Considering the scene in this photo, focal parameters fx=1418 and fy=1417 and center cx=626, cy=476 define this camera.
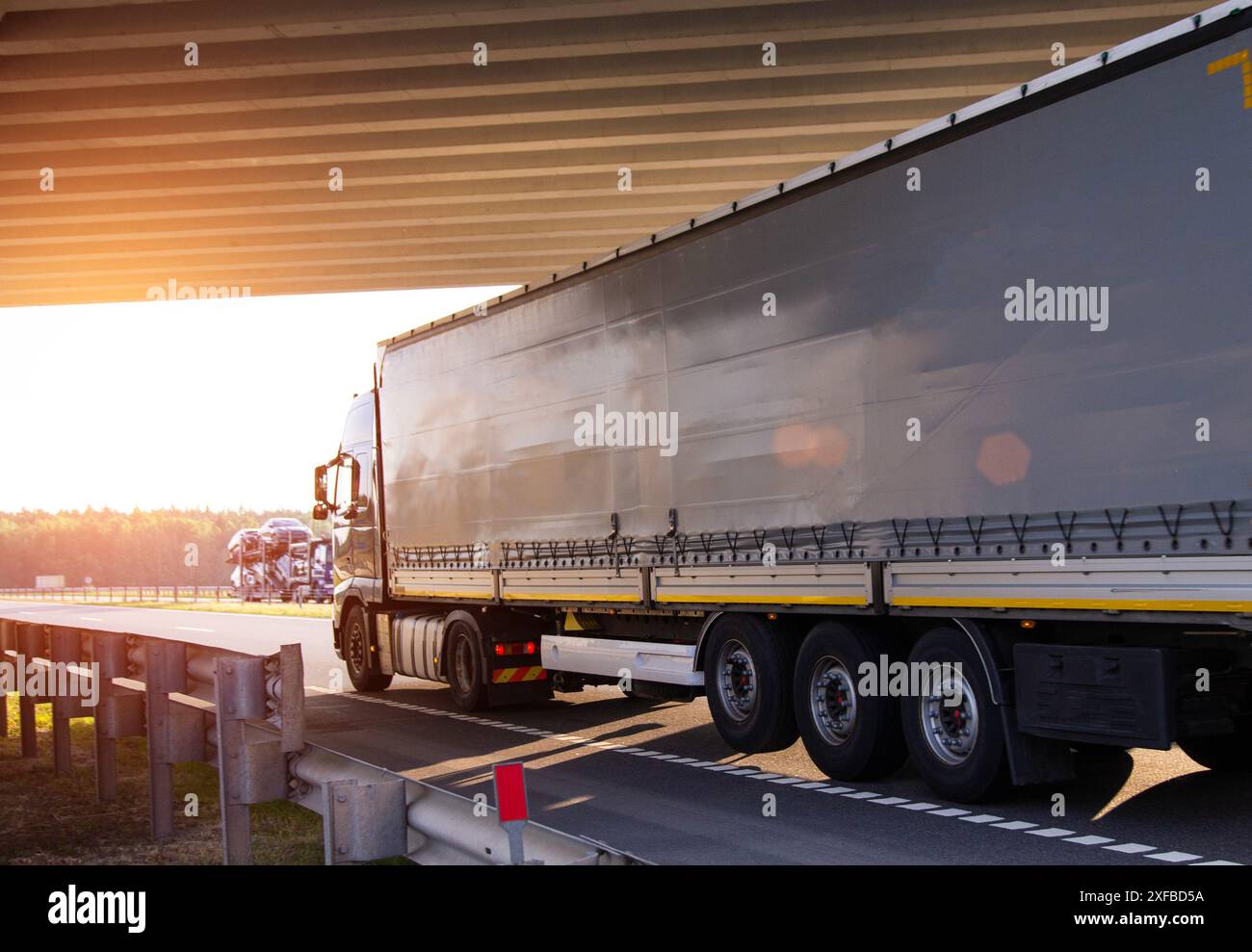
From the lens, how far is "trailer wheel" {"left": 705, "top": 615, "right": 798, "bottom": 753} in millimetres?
10500

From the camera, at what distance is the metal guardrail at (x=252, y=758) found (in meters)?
4.68

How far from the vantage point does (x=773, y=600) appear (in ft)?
34.3

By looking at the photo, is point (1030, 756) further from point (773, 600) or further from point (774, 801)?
point (773, 600)

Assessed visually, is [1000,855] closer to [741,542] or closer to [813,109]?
[741,542]

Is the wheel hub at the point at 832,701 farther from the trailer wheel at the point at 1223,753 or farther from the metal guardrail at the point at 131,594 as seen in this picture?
the metal guardrail at the point at 131,594

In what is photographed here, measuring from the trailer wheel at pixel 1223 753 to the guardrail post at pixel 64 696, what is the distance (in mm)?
7958

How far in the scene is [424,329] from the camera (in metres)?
16.1

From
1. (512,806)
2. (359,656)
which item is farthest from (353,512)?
(512,806)

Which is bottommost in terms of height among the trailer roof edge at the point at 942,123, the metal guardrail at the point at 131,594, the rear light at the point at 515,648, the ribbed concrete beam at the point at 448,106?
the metal guardrail at the point at 131,594

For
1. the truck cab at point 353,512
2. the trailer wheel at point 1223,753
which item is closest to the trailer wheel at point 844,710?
the trailer wheel at point 1223,753

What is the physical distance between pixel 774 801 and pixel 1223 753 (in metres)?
3.07

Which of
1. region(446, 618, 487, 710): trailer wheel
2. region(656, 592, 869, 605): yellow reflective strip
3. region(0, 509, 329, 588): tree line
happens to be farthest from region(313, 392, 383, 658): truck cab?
region(0, 509, 329, 588): tree line
